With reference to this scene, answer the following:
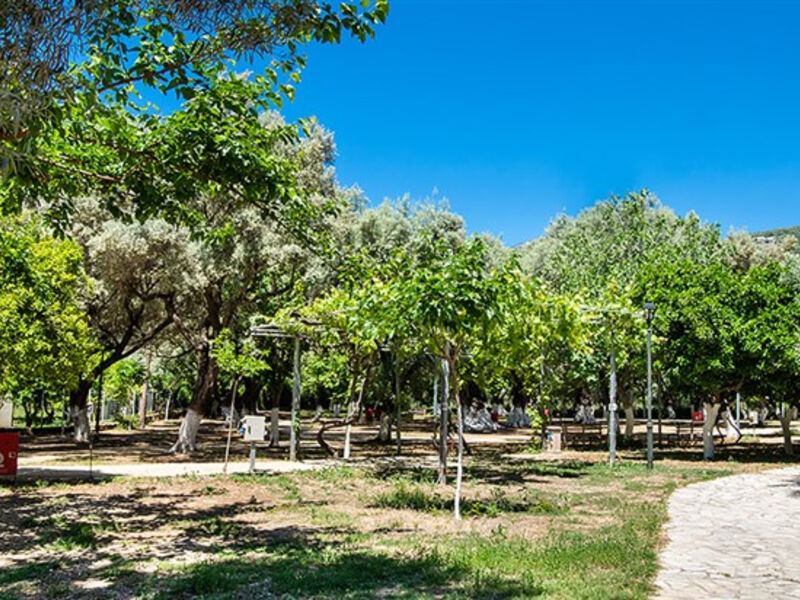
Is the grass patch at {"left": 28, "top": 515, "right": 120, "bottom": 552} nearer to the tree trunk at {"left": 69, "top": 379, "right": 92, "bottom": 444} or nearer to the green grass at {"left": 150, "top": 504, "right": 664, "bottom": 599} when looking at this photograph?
the green grass at {"left": 150, "top": 504, "right": 664, "bottom": 599}

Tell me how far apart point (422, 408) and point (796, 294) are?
38917 mm

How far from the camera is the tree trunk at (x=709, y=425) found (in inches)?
803

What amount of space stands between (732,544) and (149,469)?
12971mm

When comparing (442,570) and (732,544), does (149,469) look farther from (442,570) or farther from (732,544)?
(732,544)

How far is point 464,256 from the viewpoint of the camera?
1009 cm

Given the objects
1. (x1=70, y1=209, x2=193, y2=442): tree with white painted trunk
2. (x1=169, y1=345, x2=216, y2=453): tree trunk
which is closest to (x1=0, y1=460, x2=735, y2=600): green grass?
(x1=169, y1=345, x2=216, y2=453): tree trunk

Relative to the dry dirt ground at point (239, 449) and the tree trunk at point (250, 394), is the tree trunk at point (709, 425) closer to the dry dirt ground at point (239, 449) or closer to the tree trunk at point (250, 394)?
the dry dirt ground at point (239, 449)

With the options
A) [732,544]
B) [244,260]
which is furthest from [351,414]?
[732,544]

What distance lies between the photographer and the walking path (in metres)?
15.8

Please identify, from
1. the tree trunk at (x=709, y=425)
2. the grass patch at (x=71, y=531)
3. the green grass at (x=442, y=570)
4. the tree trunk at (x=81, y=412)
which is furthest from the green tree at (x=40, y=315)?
the tree trunk at (x=709, y=425)

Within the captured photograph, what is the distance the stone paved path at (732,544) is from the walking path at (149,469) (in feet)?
29.8

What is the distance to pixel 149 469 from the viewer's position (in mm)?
17188

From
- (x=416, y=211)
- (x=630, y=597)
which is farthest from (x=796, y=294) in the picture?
(x=630, y=597)

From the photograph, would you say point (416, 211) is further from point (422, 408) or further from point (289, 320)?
point (422, 408)
